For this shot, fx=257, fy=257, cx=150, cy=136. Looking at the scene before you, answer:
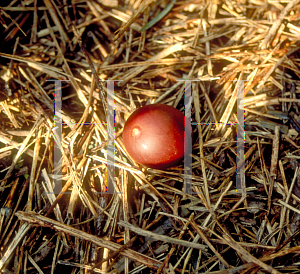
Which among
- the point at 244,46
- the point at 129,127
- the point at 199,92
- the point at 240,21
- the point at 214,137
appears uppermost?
the point at 240,21

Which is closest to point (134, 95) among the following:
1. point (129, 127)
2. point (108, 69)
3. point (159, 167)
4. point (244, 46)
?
point (108, 69)

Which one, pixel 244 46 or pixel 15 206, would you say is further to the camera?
pixel 244 46

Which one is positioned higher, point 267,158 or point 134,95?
point 134,95

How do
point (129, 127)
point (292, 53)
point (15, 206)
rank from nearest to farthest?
point (129, 127) < point (15, 206) < point (292, 53)

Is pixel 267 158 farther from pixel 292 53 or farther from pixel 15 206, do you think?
pixel 15 206
